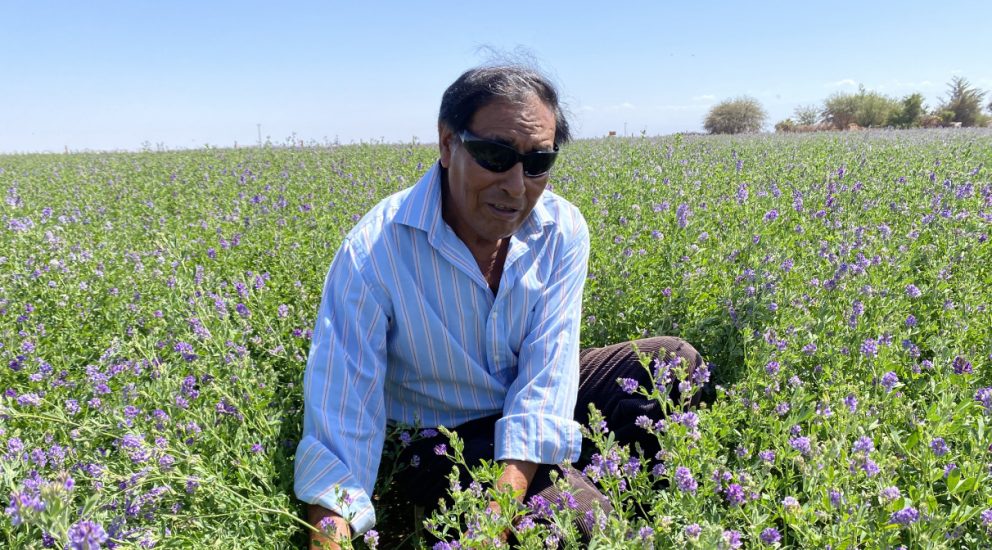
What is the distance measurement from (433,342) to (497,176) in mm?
546

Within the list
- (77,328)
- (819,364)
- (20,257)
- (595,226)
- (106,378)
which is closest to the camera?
(106,378)

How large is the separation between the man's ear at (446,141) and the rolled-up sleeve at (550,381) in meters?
0.51

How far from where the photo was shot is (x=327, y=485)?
5.56 feet

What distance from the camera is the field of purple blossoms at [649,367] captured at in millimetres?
1479

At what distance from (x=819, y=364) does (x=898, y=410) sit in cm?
47

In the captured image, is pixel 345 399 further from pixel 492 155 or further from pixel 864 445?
pixel 864 445

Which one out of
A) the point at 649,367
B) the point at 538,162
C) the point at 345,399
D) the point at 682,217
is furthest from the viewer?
the point at 682,217

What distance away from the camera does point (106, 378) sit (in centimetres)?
207

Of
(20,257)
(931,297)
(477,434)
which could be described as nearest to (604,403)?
(477,434)

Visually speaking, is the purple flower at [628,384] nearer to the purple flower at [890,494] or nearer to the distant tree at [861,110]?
the purple flower at [890,494]

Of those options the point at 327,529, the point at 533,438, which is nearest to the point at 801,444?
the point at 533,438

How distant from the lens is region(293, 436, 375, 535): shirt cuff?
168 cm

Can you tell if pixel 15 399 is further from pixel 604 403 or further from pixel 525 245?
pixel 604 403

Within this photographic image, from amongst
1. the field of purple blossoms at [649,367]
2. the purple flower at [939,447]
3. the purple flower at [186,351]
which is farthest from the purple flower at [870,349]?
the purple flower at [186,351]
